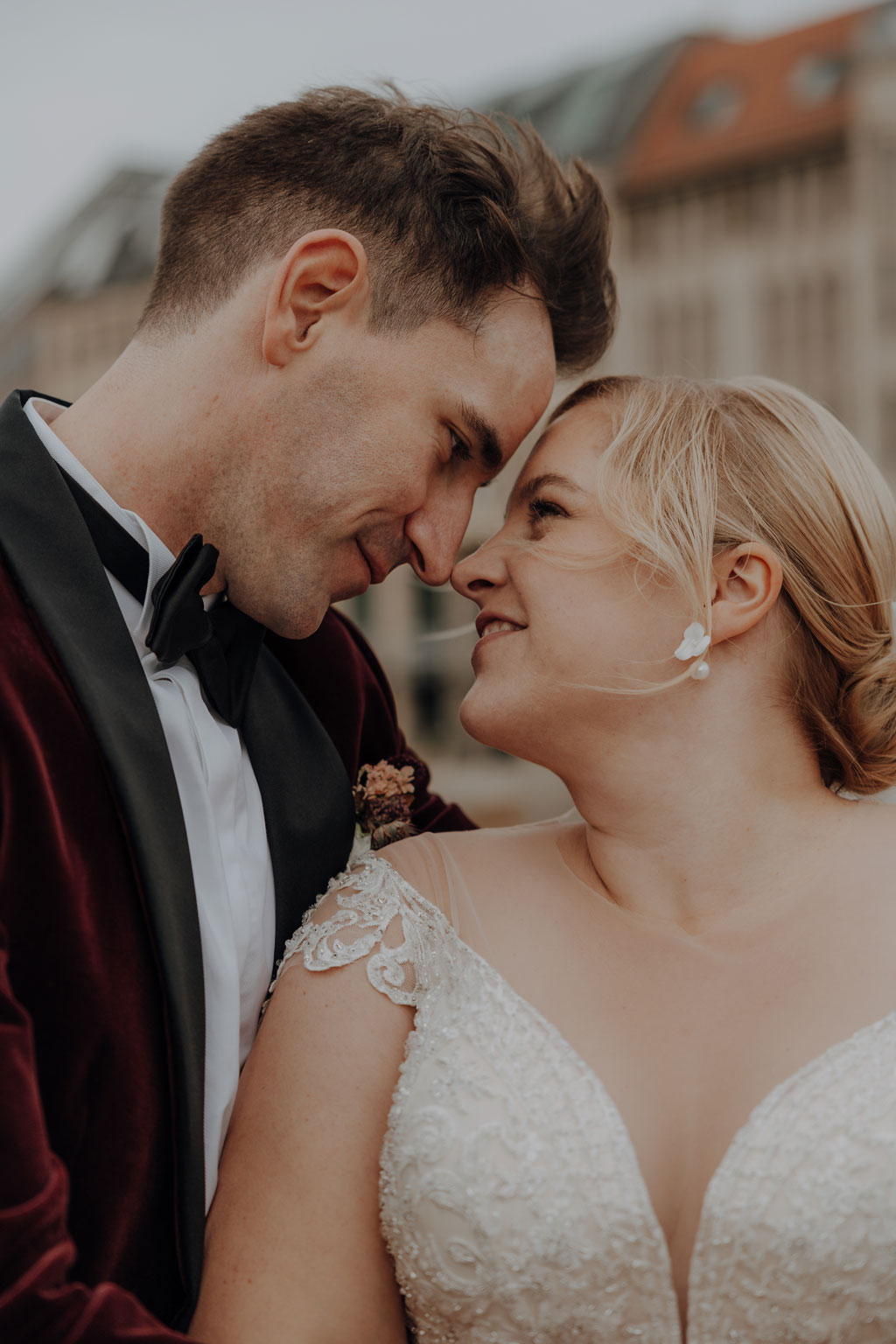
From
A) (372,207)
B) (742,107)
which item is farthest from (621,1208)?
(742,107)

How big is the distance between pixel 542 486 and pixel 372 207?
1.91ft

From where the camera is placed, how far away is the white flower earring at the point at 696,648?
2.12m

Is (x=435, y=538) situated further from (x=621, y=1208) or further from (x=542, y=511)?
(x=621, y=1208)

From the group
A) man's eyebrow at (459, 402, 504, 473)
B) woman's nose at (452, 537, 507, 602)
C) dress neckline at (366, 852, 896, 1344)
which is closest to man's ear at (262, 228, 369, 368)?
man's eyebrow at (459, 402, 504, 473)

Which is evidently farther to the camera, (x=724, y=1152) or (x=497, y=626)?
(x=497, y=626)

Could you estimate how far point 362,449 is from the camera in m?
2.24

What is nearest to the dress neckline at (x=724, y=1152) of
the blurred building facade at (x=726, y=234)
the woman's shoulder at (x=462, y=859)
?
the woman's shoulder at (x=462, y=859)

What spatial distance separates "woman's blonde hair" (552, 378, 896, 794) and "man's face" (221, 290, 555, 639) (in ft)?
0.84

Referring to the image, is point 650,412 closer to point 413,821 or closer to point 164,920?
point 413,821

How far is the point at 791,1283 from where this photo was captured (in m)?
1.79

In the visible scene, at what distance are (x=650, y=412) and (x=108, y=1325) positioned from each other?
5.36ft

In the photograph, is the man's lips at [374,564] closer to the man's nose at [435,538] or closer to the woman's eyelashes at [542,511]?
the man's nose at [435,538]

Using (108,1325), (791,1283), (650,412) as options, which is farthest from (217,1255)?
(650,412)

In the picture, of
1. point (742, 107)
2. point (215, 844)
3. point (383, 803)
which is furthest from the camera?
point (742, 107)
